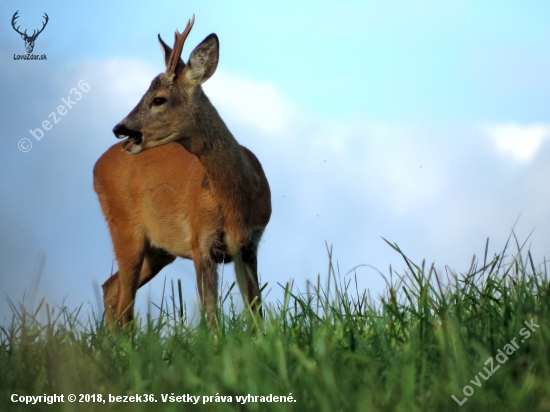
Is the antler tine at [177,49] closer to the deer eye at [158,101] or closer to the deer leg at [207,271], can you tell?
the deer eye at [158,101]

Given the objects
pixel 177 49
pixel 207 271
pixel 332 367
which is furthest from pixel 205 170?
pixel 332 367

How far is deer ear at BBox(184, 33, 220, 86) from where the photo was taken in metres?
5.80

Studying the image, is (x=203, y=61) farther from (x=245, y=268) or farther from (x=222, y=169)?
(x=245, y=268)

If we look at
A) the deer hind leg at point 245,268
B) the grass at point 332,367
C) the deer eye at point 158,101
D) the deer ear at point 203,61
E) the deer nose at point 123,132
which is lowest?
the grass at point 332,367

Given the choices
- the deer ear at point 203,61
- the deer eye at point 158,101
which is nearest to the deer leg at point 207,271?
the deer eye at point 158,101

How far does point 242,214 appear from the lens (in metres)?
5.86

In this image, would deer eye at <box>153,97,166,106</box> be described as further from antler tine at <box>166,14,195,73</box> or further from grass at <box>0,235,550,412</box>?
grass at <box>0,235,550,412</box>

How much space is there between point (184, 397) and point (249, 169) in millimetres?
3759

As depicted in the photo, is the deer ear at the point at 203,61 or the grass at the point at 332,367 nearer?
the grass at the point at 332,367

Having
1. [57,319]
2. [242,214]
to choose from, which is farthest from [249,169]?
[57,319]

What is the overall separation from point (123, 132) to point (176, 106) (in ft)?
1.55

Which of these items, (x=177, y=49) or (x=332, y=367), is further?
(x=177, y=49)

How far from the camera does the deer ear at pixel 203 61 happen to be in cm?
580

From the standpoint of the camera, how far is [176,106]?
19.0 ft
